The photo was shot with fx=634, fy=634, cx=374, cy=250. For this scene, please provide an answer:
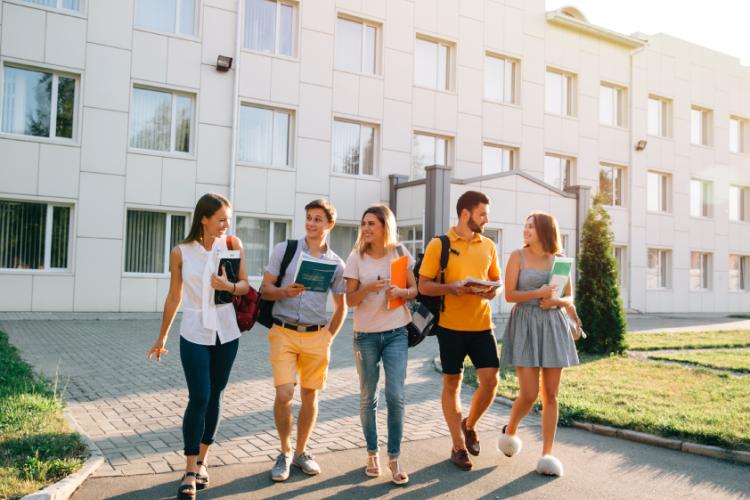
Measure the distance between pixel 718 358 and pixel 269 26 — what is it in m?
14.3

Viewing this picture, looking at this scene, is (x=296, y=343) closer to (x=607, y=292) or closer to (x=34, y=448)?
(x=34, y=448)

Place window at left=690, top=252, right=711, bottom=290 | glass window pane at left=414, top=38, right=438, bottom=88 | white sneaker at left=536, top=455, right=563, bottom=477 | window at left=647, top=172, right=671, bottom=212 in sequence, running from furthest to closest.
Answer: window at left=690, top=252, right=711, bottom=290, window at left=647, top=172, right=671, bottom=212, glass window pane at left=414, top=38, right=438, bottom=88, white sneaker at left=536, top=455, right=563, bottom=477

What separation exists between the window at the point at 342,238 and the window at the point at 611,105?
1189 centimetres

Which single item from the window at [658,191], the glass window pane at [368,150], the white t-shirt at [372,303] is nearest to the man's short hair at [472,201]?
the white t-shirt at [372,303]

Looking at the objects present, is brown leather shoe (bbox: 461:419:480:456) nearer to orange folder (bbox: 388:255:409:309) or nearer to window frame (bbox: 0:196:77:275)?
orange folder (bbox: 388:255:409:309)

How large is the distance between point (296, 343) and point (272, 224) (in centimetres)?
→ 1400

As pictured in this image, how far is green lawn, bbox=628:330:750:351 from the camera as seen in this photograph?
12422 millimetres

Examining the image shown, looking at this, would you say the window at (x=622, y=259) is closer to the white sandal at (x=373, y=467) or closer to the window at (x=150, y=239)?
the window at (x=150, y=239)

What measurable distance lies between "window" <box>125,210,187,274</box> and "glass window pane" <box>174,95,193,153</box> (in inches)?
75.9

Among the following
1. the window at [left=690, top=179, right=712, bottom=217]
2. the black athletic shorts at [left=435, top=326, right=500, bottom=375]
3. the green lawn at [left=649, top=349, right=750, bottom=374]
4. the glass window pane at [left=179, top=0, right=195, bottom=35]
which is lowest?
the green lawn at [left=649, top=349, right=750, bottom=374]

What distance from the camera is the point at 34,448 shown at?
14.8 feet

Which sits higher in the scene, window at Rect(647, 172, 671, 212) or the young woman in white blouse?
window at Rect(647, 172, 671, 212)

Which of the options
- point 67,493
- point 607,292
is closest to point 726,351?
point 607,292

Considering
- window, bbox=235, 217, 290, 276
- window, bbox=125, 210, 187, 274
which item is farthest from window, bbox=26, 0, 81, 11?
window, bbox=235, 217, 290, 276
